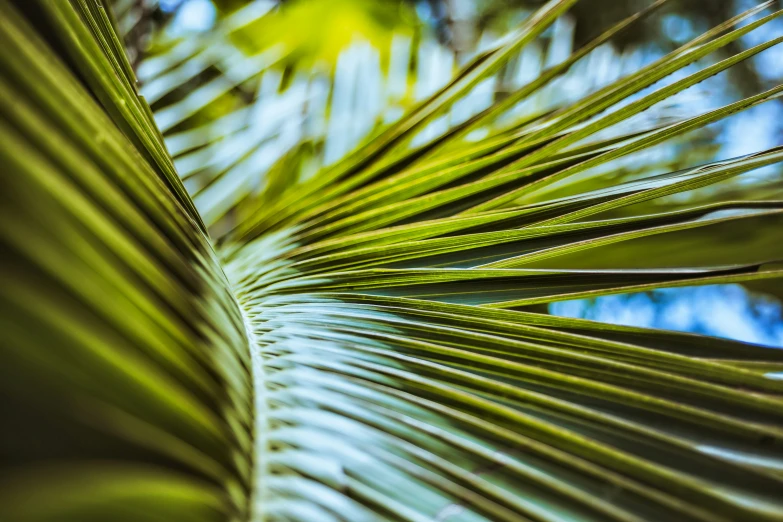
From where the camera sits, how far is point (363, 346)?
345 millimetres

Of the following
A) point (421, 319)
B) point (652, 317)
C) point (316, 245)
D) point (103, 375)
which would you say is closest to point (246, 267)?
point (316, 245)

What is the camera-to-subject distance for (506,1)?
4.72 feet

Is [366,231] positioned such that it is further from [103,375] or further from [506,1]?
[506,1]

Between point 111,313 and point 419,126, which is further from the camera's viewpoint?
point 419,126

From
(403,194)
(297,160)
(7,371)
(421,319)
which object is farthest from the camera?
(297,160)

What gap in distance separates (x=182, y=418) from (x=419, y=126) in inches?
16.5

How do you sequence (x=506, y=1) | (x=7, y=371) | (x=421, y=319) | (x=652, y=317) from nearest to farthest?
(x=7, y=371), (x=421, y=319), (x=652, y=317), (x=506, y=1)

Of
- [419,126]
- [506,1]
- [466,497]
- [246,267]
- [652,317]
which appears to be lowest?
[466,497]

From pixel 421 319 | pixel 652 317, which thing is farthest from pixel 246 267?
pixel 652 317

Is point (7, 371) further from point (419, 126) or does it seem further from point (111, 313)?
point (419, 126)

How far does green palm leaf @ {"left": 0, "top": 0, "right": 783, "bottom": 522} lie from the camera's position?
18cm

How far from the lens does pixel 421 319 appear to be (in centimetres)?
37

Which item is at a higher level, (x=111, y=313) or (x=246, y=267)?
(x=246, y=267)

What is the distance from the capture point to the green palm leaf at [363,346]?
182mm
